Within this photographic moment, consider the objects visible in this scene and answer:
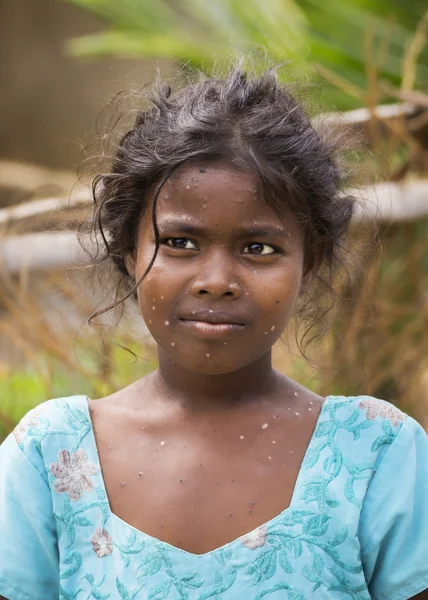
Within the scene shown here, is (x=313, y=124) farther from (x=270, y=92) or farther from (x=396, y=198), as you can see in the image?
(x=396, y=198)

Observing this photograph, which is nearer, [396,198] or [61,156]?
[396,198]

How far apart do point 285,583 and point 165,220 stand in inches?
24.4

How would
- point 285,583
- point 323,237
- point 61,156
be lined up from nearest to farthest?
point 285,583
point 323,237
point 61,156

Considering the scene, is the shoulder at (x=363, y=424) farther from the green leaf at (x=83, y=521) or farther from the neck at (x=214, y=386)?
the green leaf at (x=83, y=521)

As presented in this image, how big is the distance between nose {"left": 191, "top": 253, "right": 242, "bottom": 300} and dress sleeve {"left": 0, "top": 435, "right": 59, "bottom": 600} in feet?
1.37

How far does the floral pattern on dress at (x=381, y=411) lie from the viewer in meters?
1.64

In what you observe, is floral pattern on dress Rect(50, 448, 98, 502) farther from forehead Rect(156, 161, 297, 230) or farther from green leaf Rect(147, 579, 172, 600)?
forehead Rect(156, 161, 297, 230)

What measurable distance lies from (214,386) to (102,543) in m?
0.32

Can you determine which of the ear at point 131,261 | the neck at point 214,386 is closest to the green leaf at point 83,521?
the neck at point 214,386

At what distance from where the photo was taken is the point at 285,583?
4.93 feet

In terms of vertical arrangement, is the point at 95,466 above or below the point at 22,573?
above

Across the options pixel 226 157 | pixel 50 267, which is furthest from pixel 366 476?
pixel 50 267

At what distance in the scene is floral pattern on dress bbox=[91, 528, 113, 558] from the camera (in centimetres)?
155

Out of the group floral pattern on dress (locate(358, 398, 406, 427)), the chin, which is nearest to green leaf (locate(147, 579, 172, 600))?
the chin
